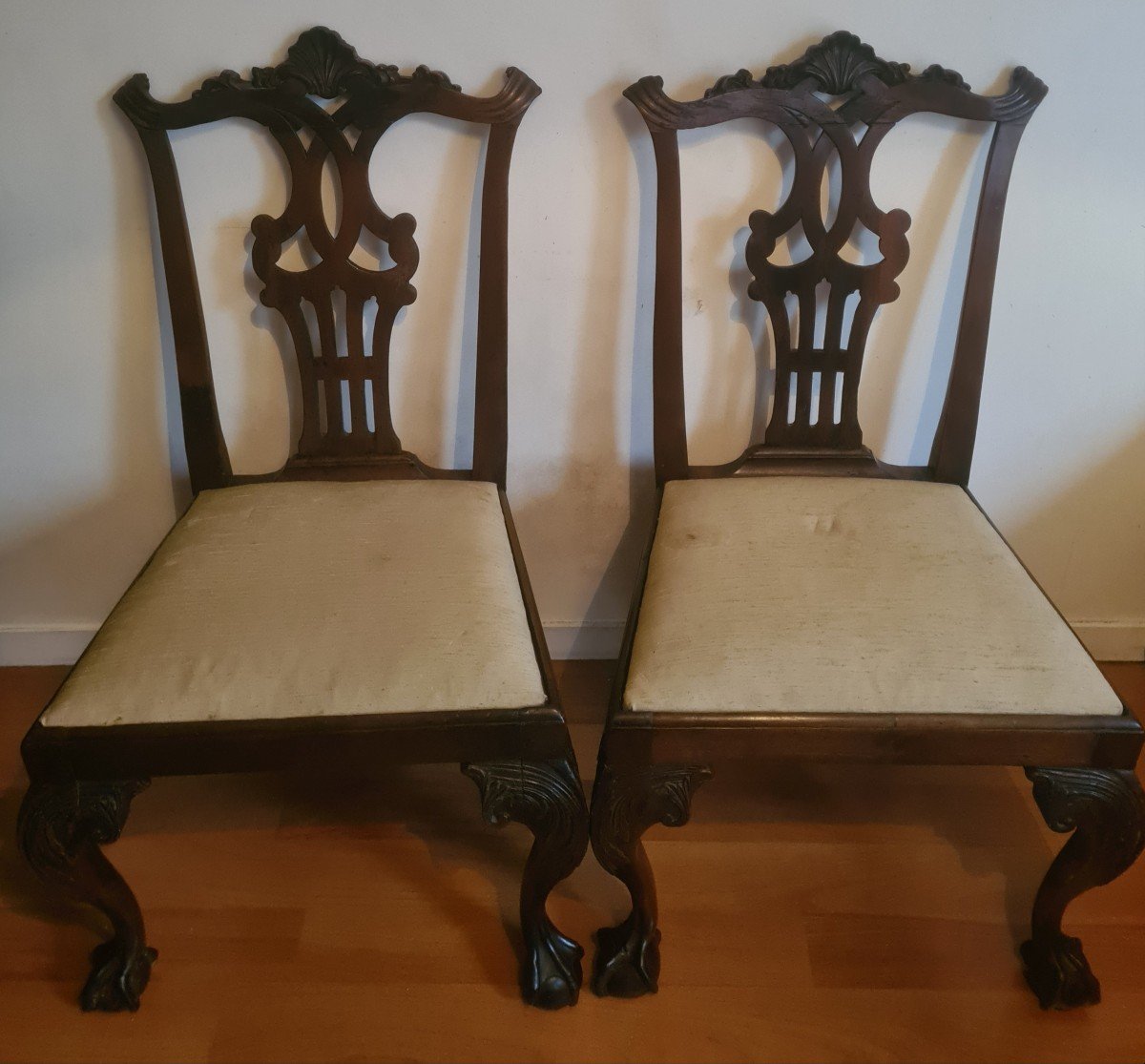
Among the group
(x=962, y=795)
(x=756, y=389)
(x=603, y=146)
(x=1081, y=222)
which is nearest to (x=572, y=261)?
(x=603, y=146)

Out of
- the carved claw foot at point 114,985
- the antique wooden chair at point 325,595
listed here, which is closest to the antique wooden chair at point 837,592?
the antique wooden chair at point 325,595

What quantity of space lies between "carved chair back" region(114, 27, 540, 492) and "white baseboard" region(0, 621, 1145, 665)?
0.44 metres

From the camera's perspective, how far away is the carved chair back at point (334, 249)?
125 cm

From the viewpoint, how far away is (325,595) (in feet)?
3.80

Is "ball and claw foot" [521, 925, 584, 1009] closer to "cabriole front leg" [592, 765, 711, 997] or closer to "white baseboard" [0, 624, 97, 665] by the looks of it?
"cabriole front leg" [592, 765, 711, 997]

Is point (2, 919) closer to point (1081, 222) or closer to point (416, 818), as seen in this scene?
point (416, 818)

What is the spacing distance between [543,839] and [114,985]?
56cm

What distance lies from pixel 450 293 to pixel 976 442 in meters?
0.84

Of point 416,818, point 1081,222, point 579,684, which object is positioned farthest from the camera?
point 579,684

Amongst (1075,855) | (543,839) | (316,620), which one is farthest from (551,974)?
(1075,855)

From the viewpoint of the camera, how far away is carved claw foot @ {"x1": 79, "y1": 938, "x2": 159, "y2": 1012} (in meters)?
1.21

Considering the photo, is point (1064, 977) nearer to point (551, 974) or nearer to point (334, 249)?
point (551, 974)

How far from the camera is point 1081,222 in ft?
4.50

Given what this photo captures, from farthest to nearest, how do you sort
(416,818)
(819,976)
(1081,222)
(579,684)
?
(579,684), (416,818), (1081,222), (819,976)
